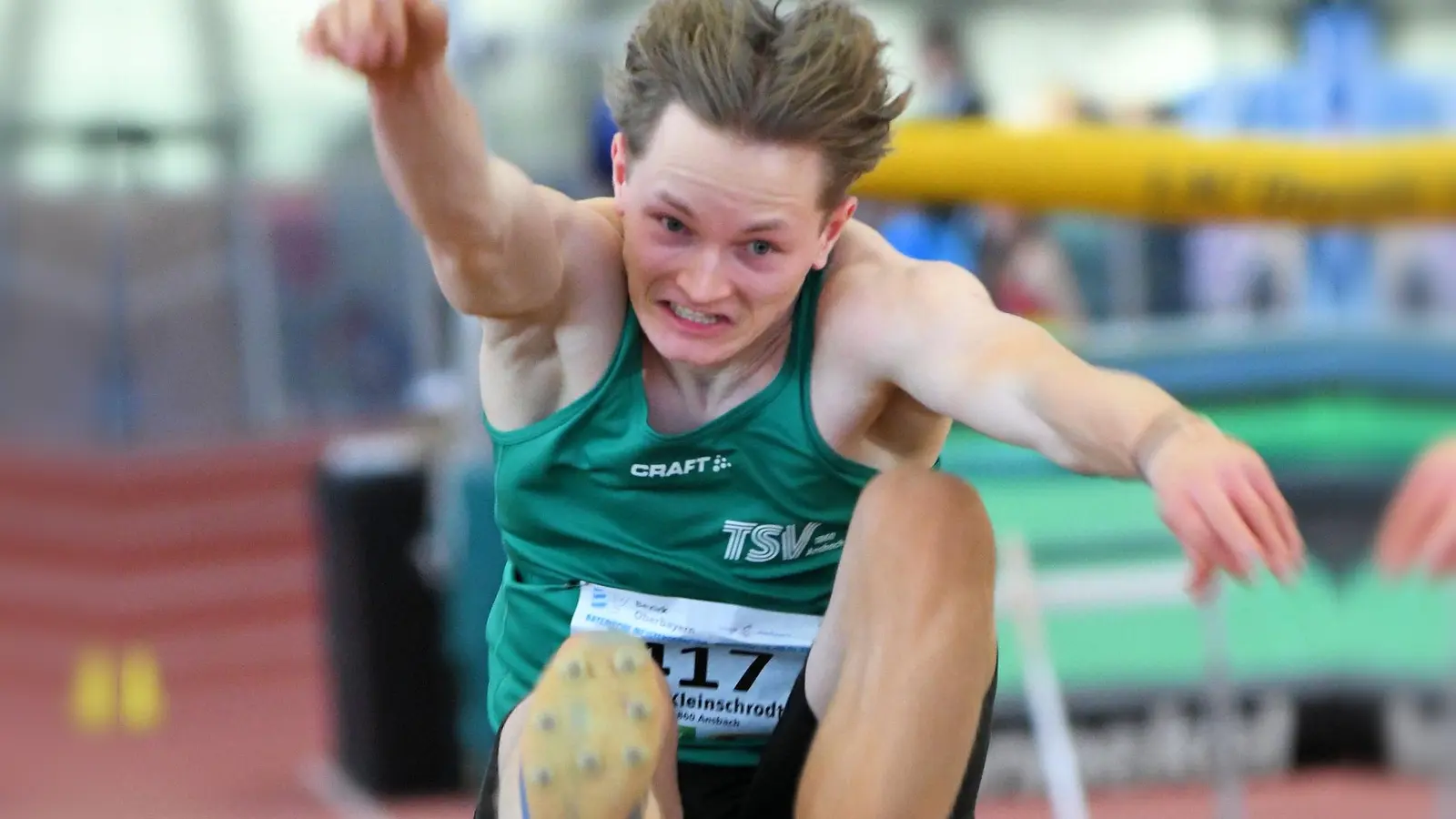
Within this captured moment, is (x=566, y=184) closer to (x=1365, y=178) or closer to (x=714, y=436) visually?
(x=1365, y=178)

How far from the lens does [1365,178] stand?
306 centimetres

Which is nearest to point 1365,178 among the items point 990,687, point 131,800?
point 990,687

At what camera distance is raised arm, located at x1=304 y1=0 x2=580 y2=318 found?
1.37 meters

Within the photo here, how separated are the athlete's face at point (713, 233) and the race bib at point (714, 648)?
25 centimetres

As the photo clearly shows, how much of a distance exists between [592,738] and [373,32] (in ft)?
1.84

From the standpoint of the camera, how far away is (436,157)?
145cm

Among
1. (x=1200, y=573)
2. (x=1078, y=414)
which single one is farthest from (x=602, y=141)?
(x=1200, y=573)

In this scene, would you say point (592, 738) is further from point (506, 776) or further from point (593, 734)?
point (506, 776)

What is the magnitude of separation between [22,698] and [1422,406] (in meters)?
4.58

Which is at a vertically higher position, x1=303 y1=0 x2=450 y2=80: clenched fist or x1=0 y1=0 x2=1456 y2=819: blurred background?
x1=303 y1=0 x2=450 y2=80: clenched fist

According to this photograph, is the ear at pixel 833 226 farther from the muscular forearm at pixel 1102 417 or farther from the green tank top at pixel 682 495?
the muscular forearm at pixel 1102 417

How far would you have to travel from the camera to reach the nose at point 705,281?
1536 millimetres

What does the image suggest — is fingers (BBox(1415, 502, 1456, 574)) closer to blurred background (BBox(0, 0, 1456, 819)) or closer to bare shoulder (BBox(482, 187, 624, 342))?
bare shoulder (BBox(482, 187, 624, 342))

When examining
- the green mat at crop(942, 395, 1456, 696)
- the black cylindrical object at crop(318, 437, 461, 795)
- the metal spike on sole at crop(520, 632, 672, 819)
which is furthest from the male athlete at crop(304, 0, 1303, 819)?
the black cylindrical object at crop(318, 437, 461, 795)
